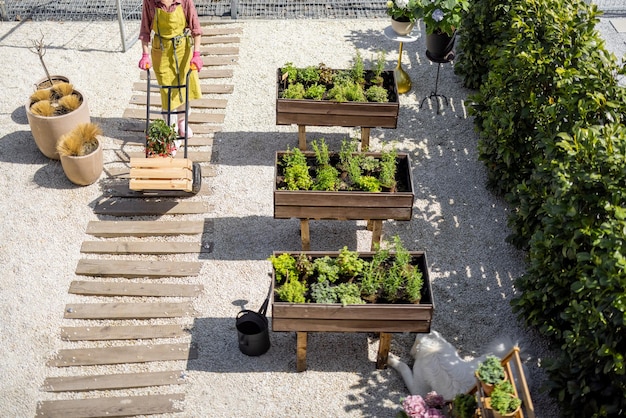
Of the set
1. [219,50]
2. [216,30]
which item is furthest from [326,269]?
[216,30]

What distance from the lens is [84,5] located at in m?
11.9

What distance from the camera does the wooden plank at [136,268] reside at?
25.2ft

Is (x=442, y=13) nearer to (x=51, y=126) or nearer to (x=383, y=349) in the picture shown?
(x=383, y=349)

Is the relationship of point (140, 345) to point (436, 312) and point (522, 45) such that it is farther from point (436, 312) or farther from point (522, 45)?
point (522, 45)

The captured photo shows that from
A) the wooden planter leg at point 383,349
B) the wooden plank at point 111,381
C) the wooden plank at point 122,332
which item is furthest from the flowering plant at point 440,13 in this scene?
the wooden plank at point 111,381

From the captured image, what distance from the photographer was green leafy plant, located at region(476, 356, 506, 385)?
5.57 metres

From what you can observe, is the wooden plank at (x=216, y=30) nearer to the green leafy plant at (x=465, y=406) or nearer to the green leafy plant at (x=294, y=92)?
the green leafy plant at (x=294, y=92)

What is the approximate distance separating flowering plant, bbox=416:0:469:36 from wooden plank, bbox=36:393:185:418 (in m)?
5.36

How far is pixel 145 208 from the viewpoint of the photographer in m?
8.47

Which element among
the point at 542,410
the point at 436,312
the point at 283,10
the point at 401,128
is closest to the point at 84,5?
the point at 283,10

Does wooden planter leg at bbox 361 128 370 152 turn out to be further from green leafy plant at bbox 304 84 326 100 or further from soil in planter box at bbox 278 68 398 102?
green leafy plant at bbox 304 84 326 100

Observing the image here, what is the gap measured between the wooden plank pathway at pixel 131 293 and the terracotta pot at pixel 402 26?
8.33 feet

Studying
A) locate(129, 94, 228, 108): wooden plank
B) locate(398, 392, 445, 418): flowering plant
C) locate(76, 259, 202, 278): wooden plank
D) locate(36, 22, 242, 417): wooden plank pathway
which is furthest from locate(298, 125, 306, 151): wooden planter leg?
locate(398, 392, 445, 418): flowering plant

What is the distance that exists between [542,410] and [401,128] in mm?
4301
